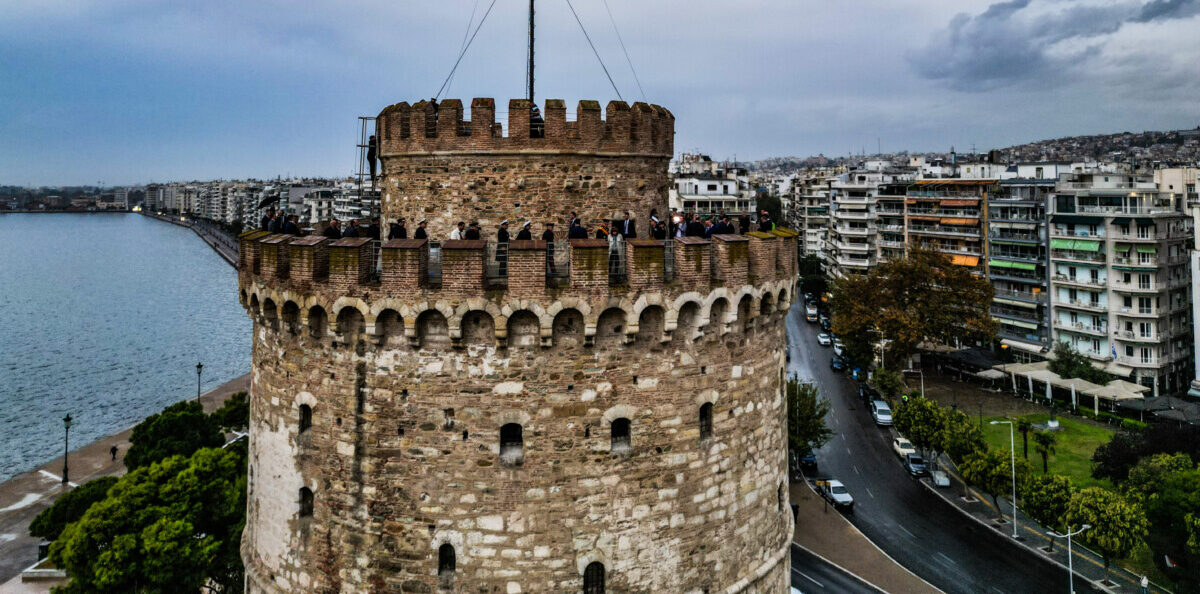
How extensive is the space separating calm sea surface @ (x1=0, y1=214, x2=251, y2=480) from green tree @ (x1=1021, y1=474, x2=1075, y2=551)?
219 feet

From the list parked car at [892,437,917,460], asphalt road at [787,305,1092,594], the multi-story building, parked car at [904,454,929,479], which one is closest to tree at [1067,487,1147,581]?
asphalt road at [787,305,1092,594]

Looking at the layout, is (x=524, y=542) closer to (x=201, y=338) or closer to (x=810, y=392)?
(x=810, y=392)

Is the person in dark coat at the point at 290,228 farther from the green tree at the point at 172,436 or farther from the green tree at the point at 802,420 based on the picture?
the green tree at the point at 802,420

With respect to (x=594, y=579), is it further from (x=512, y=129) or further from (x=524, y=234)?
(x=512, y=129)

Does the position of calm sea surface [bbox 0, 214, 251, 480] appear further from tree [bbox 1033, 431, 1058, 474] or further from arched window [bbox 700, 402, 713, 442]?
tree [bbox 1033, 431, 1058, 474]

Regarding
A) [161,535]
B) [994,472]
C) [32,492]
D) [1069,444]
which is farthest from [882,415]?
[32,492]

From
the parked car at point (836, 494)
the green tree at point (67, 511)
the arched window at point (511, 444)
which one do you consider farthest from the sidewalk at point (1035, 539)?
A: the green tree at point (67, 511)

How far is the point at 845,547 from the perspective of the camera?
3894cm

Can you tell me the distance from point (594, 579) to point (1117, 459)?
4149 cm

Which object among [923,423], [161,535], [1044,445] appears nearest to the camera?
[161,535]

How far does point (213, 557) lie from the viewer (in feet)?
91.7

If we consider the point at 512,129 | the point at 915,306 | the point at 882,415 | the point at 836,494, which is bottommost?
the point at 836,494

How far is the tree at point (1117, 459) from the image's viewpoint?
138 feet

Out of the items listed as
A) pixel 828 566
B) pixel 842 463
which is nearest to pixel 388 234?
pixel 828 566
